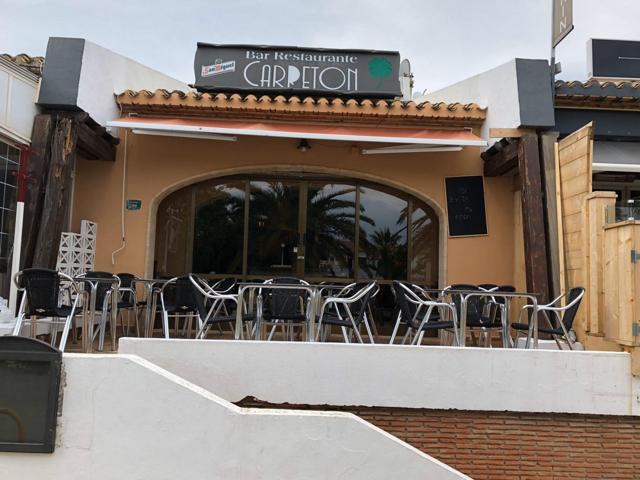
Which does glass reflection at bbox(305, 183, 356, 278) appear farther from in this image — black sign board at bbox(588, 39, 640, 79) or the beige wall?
black sign board at bbox(588, 39, 640, 79)

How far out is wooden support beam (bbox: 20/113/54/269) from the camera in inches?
243

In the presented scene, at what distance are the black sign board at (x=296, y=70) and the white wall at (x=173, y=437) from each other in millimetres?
5800

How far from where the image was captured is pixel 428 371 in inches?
163

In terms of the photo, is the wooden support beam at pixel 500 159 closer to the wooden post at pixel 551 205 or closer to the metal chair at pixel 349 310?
the wooden post at pixel 551 205

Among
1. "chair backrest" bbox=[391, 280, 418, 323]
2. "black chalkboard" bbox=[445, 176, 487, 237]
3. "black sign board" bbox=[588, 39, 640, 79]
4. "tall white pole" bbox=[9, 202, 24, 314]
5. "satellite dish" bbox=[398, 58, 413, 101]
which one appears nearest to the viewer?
"chair backrest" bbox=[391, 280, 418, 323]

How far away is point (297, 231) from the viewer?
322 inches

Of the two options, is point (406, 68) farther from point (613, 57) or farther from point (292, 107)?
point (292, 107)

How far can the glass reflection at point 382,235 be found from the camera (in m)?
8.21

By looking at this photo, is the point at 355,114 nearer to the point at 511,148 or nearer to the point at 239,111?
the point at 239,111

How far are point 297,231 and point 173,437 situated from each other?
16.9 feet

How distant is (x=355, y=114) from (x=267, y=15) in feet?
12.0

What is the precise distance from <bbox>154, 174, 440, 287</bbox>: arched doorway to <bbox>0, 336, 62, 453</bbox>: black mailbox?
4.93 meters

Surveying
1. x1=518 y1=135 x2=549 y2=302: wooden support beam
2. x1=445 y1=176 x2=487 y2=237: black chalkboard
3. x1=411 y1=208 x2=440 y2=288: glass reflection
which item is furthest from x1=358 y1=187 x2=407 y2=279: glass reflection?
x1=518 y1=135 x2=549 y2=302: wooden support beam

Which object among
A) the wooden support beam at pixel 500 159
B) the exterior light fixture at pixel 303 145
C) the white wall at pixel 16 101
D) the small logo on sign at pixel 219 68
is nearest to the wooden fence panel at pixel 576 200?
the wooden support beam at pixel 500 159
